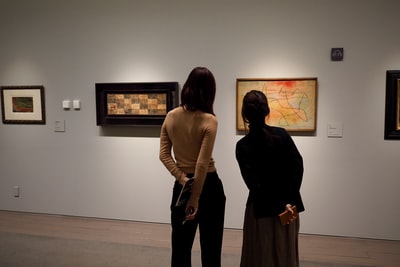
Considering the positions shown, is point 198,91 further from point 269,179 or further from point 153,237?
point 153,237

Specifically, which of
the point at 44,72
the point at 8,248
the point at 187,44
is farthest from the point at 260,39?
the point at 8,248

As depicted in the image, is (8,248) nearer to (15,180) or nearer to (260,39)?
(15,180)

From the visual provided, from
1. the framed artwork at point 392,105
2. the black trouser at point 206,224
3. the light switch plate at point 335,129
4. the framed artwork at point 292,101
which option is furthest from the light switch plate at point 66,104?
the framed artwork at point 392,105

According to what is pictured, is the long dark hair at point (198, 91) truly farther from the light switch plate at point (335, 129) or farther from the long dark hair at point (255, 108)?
the light switch plate at point (335, 129)

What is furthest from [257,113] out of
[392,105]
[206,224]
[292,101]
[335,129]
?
[392,105]

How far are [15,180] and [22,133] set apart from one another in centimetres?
57

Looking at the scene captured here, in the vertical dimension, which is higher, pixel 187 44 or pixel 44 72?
pixel 187 44

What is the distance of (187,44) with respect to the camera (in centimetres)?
325

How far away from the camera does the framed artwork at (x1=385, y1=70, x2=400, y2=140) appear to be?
9.39 feet

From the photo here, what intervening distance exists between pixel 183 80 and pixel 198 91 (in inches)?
63.6

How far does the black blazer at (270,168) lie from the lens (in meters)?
1.70

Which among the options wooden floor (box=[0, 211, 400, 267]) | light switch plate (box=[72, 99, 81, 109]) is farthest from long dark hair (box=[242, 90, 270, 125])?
light switch plate (box=[72, 99, 81, 109])

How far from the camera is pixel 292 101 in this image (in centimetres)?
303

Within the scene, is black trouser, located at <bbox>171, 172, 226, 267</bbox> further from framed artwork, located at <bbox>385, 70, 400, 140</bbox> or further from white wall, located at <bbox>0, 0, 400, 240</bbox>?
framed artwork, located at <bbox>385, 70, 400, 140</bbox>
